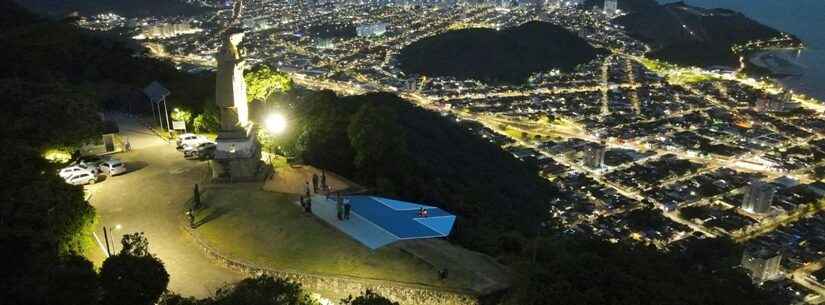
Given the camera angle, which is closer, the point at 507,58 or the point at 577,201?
the point at 577,201

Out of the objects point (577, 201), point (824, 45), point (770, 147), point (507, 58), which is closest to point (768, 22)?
point (824, 45)

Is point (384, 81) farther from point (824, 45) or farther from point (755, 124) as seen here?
point (824, 45)

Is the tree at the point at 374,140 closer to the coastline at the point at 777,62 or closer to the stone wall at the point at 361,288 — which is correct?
the stone wall at the point at 361,288

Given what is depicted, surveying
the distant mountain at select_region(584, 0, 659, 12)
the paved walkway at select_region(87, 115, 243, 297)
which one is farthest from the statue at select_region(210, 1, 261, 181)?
the distant mountain at select_region(584, 0, 659, 12)

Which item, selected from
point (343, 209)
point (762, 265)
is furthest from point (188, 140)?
point (762, 265)

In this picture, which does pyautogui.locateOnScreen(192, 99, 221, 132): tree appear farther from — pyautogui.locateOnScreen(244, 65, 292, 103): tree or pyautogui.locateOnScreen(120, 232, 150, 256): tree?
pyautogui.locateOnScreen(120, 232, 150, 256): tree

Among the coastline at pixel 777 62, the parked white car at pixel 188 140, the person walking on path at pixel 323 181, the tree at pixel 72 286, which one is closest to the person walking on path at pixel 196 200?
the person walking on path at pixel 323 181
